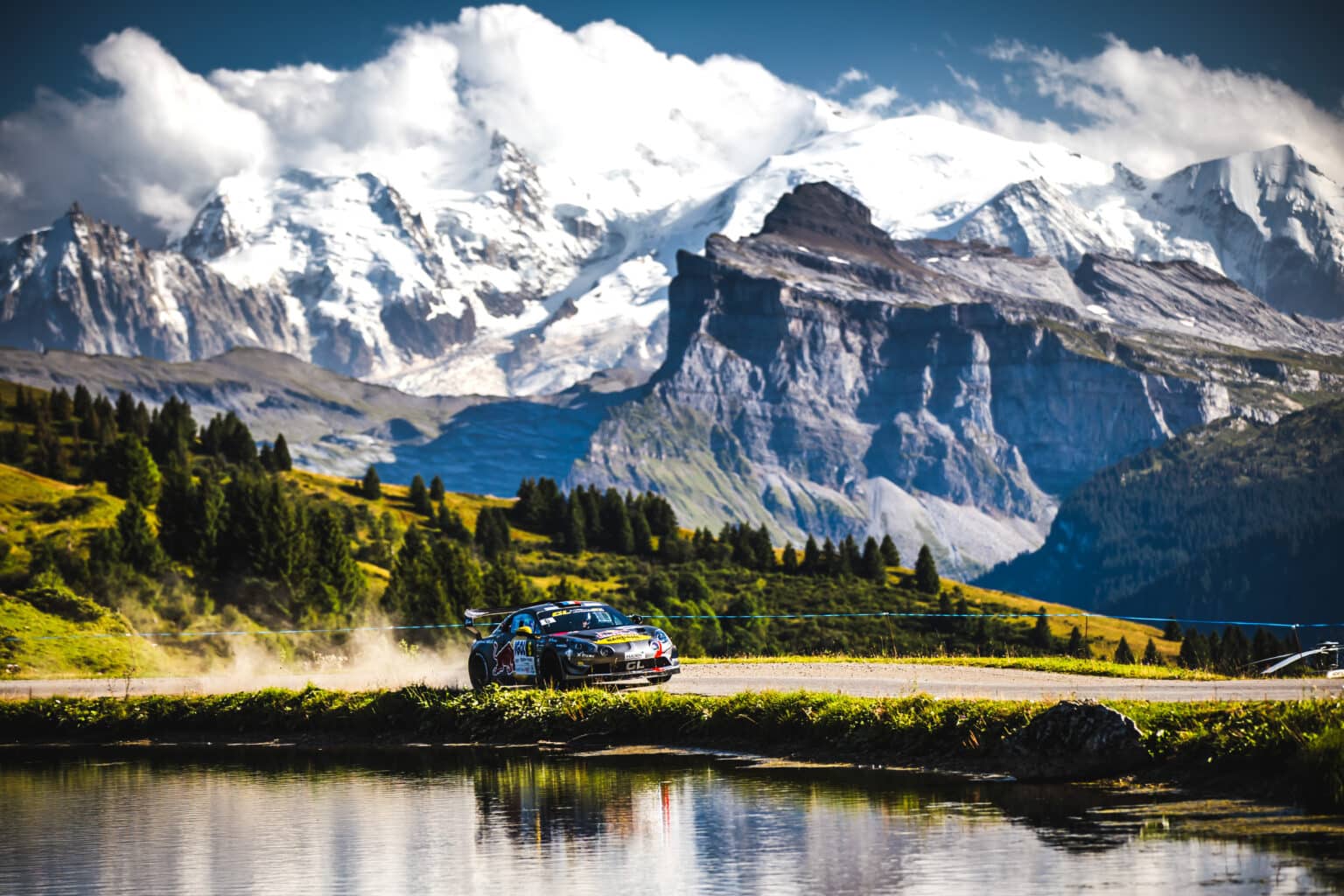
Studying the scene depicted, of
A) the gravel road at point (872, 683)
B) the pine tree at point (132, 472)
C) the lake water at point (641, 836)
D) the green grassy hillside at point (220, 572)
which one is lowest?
the lake water at point (641, 836)

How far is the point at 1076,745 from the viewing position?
2397 cm

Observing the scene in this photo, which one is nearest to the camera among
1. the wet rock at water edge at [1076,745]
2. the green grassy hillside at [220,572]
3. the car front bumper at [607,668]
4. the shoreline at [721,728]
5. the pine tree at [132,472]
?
the shoreline at [721,728]

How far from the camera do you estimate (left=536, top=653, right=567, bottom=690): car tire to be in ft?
115

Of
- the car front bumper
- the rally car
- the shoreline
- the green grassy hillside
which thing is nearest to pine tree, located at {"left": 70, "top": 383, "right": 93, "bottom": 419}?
the green grassy hillside

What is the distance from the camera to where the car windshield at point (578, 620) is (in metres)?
36.0

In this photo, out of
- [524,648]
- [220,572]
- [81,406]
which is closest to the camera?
[524,648]

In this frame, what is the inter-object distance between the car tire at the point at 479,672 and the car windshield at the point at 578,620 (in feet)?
7.56

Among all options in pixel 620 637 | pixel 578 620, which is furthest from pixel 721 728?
pixel 578 620

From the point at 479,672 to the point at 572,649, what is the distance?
424cm

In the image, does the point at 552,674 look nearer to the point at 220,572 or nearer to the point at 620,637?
the point at 620,637

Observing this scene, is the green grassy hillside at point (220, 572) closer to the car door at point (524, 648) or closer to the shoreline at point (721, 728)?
the car door at point (524, 648)

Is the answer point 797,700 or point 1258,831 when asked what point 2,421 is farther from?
point 1258,831

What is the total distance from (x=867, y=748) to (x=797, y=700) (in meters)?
2.57

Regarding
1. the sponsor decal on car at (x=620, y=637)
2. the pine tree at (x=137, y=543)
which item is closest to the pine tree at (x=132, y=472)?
the pine tree at (x=137, y=543)
